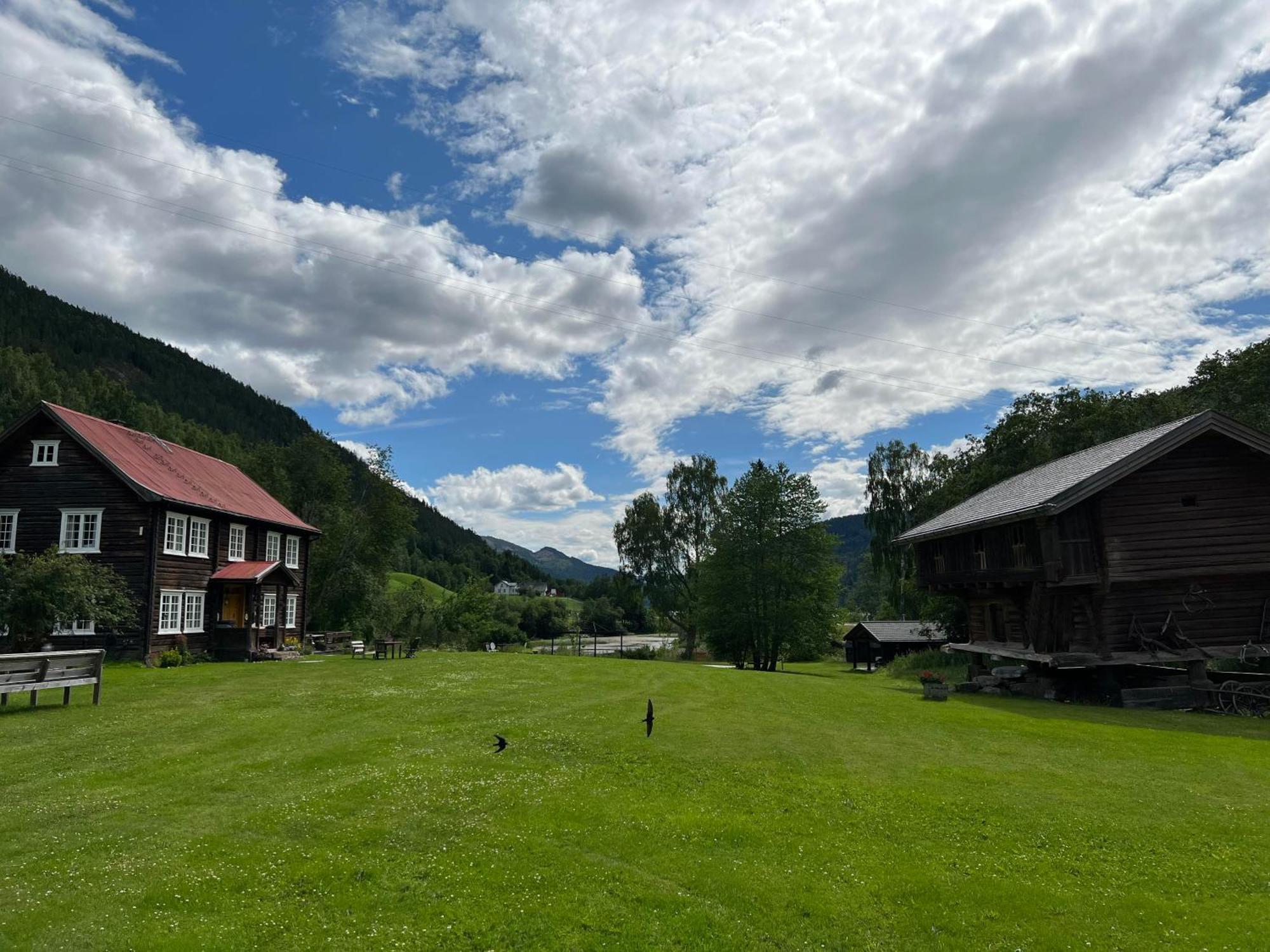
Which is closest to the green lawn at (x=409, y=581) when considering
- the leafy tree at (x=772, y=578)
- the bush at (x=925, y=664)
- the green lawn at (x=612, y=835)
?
the leafy tree at (x=772, y=578)

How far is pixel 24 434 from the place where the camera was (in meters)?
33.8

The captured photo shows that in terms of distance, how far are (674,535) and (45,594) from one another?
183 ft

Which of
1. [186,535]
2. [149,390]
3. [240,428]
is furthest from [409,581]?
[186,535]

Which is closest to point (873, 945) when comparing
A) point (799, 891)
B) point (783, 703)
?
point (799, 891)

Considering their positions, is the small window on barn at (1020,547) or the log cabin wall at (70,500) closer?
the small window on barn at (1020,547)

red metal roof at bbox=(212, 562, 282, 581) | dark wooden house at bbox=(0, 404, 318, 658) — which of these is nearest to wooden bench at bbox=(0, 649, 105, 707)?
A: dark wooden house at bbox=(0, 404, 318, 658)

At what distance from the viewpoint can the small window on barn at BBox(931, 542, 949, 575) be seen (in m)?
35.6

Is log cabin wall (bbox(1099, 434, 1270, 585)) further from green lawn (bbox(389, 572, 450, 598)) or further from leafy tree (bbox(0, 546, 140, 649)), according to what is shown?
green lawn (bbox(389, 572, 450, 598))

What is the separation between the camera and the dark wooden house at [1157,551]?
26.4m

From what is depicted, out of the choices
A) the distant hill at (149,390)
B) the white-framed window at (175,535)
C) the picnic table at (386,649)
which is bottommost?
the picnic table at (386,649)

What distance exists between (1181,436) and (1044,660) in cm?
Result: 906

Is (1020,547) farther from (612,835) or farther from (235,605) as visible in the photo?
(235,605)

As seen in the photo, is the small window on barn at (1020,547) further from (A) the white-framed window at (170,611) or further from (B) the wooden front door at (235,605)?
(B) the wooden front door at (235,605)

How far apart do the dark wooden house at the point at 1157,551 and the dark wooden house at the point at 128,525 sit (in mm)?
34645
